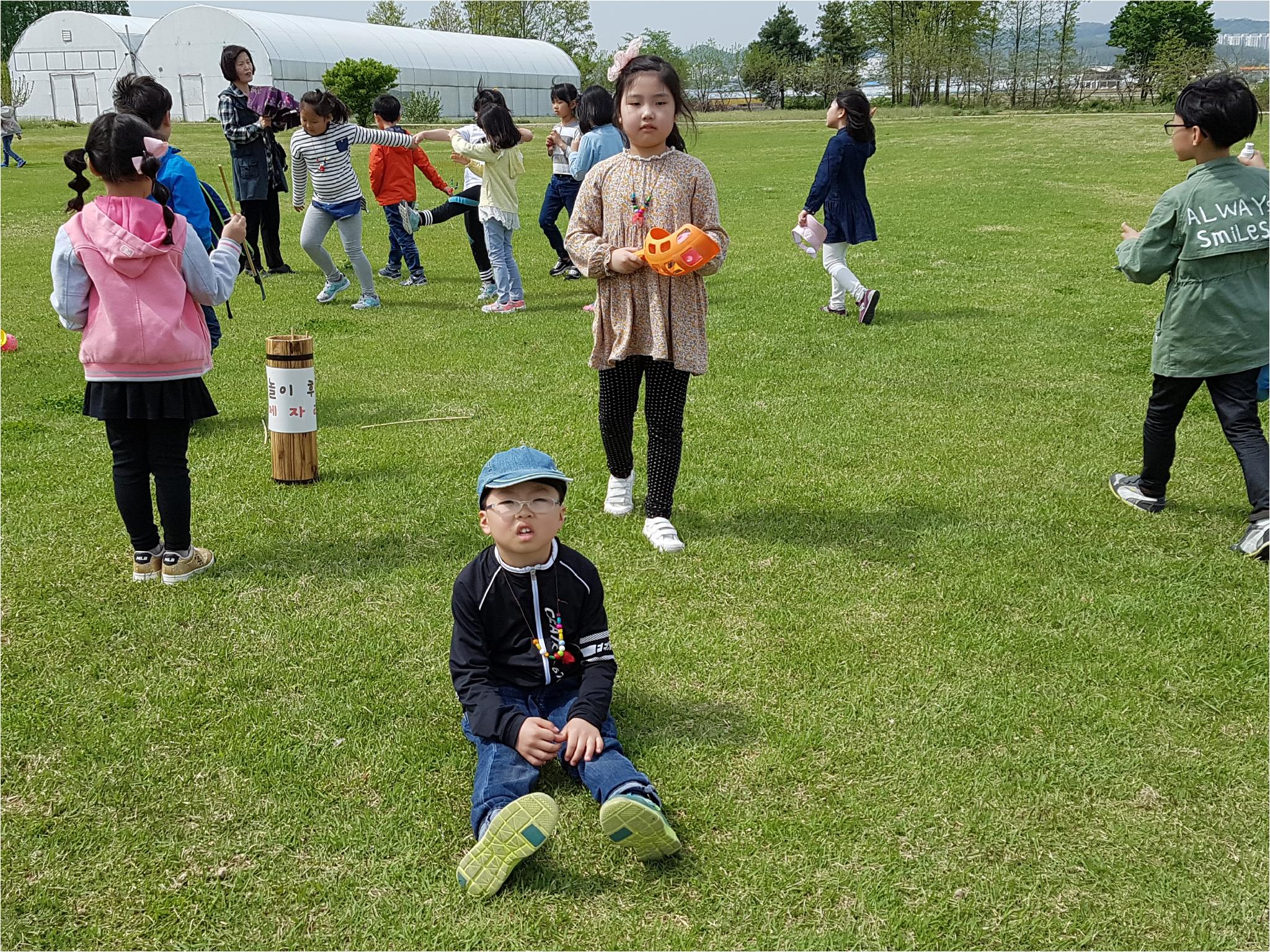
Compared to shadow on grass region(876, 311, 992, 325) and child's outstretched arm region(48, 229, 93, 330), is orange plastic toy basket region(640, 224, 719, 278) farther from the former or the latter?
shadow on grass region(876, 311, 992, 325)

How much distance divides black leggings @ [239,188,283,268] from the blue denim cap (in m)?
9.70

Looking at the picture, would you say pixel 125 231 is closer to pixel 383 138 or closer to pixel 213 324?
pixel 213 324

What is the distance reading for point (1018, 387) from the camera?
25.1 feet

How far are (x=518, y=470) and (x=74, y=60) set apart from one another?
6611cm

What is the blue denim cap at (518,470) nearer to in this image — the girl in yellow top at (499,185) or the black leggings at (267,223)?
the girl in yellow top at (499,185)

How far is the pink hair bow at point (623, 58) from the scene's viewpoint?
4.78 metres

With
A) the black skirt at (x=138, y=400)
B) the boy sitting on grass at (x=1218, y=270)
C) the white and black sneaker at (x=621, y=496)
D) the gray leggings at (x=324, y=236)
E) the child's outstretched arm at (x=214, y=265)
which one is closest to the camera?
the black skirt at (x=138, y=400)

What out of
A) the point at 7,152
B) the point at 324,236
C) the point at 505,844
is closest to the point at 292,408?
the point at 505,844

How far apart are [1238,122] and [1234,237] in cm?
51

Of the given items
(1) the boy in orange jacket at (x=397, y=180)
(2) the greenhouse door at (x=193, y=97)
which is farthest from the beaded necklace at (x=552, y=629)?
(2) the greenhouse door at (x=193, y=97)

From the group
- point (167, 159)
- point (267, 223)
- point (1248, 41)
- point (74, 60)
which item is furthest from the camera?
point (1248, 41)

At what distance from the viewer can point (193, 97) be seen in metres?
54.1

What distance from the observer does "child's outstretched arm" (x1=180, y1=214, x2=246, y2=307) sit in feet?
14.7

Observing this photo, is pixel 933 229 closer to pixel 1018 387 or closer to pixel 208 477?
pixel 1018 387
